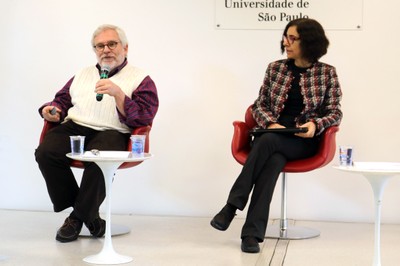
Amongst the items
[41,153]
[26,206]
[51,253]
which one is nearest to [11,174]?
[26,206]

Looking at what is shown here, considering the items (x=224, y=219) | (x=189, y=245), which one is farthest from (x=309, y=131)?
(x=189, y=245)

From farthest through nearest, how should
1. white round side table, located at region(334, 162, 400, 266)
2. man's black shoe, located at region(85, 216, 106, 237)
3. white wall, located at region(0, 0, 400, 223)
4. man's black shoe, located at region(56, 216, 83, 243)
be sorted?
white wall, located at region(0, 0, 400, 223)
man's black shoe, located at region(85, 216, 106, 237)
man's black shoe, located at region(56, 216, 83, 243)
white round side table, located at region(334, 162, 400, 266)

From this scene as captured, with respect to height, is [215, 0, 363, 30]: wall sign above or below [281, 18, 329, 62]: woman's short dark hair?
above

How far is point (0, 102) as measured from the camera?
448cm

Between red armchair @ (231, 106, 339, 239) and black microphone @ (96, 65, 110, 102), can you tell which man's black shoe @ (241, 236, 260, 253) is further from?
black microphone @ (96, 65, 110, 102)

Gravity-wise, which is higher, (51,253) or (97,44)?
Answer: (97,44)

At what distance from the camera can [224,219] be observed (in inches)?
128

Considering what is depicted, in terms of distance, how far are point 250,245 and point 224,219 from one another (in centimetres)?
18

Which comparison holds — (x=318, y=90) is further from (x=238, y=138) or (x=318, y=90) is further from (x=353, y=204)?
(x=353, y=204)

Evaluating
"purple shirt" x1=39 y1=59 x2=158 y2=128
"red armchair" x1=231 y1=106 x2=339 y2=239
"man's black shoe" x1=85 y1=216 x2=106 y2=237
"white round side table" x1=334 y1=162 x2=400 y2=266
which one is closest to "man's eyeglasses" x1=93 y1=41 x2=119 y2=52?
"purple shirt" x1=39 y1=59 x2=158 y2=128

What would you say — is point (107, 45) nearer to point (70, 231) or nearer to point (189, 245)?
point (70, 231)

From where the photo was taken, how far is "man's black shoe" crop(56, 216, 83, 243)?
11.2 ft

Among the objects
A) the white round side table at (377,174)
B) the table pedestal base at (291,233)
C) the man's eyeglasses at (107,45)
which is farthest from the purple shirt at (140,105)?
the white round side table at (377,174)

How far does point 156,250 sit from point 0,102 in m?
1.87
